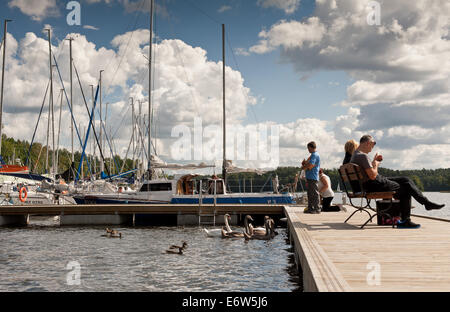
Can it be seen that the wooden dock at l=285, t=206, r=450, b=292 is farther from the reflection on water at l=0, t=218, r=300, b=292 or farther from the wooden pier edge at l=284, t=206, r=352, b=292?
the reflection on water at l=0, t=218, r=300, b=292

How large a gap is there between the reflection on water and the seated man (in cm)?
279

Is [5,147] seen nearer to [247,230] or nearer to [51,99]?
[51,99]

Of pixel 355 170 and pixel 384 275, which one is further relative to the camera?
pixel 355 170

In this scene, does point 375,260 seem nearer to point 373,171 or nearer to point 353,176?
point 373,171

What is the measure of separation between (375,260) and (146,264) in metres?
8.67

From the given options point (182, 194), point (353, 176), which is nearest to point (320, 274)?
point (353, 176)

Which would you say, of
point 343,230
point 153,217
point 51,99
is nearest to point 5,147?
point 51,99

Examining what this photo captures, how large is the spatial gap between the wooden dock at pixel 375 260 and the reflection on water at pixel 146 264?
2.74 metres

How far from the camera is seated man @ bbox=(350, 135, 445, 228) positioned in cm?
870

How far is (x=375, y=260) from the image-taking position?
5.51 m

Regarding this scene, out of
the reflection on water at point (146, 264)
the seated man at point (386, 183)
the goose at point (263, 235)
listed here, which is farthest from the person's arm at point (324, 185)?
the seated man at point (386, 183)

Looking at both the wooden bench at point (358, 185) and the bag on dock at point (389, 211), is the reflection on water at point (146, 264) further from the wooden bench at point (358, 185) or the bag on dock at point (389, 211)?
the wooden bench at point (358, 185)

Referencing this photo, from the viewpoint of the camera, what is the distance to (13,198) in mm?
43438

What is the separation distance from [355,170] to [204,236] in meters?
12.3
